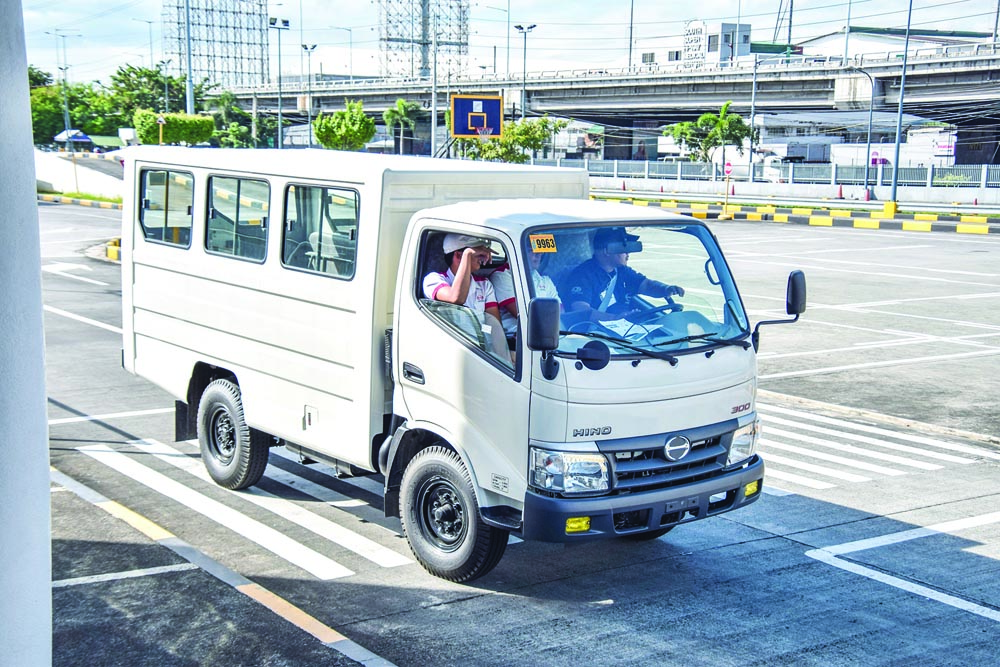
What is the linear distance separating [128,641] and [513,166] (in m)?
3.99

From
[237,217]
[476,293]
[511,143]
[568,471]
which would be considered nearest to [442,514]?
[568,471]

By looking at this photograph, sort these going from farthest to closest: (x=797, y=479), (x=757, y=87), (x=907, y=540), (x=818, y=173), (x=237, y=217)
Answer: (x=757, y=87) → (x=818, y=173) → (x=797, y=479) → (x=237, y=217) → (x=907, y=540)

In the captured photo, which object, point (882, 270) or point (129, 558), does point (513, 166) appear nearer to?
point (129, 558)

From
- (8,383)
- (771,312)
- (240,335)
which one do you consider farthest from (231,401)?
(771,312)

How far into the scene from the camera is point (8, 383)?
3.58m

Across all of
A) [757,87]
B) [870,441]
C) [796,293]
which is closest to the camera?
[796,293]

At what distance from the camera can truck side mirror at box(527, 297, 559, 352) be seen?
5.77 metres

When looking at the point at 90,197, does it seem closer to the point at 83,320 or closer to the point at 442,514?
the point at 83,320

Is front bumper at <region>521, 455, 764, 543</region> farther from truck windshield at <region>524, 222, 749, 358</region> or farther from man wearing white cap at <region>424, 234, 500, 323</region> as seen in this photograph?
man wearing white cap at <region>424, 234, 500, 323</region>

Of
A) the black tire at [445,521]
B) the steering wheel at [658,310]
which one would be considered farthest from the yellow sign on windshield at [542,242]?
the black tire at [445,521]

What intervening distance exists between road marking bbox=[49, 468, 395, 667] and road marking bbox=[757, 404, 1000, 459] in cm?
680

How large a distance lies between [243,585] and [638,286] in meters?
2.98

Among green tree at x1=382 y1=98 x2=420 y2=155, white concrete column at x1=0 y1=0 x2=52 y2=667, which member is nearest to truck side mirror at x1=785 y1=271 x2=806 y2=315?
white concrete column at x1=0 y1=0 x2=52 y2=667

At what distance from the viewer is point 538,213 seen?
21.8 feet
